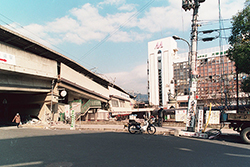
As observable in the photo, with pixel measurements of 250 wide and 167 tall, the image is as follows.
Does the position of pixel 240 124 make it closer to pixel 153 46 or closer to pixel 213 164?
pixel 213 164

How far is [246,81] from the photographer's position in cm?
1705

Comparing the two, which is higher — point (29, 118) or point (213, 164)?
point (213, 164)

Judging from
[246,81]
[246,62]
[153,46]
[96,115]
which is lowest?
[96,115]

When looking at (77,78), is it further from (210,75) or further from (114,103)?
(210,75)

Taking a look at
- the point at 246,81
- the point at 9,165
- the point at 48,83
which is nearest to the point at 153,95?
the point at 48,83

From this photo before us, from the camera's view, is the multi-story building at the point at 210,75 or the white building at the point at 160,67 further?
the white building at the point at 160,67

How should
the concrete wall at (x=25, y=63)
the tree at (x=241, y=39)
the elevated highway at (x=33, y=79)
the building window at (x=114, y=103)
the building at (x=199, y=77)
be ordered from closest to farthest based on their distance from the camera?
the tree at (x=241, y=39)
the concrete wall at (x=25, y=63)
the elevated highway at (x=33, y=79)
the building window at (x=114, y=103)
the building at (x=199, y=77)

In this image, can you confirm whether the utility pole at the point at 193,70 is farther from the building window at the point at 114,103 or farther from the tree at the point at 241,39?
the building window at the point at 114,103

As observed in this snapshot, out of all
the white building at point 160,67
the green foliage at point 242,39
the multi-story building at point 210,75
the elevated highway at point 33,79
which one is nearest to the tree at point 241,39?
the green foliage at point 242,39

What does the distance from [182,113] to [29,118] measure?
22640 millimetres

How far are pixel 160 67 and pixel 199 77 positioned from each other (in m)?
22.0

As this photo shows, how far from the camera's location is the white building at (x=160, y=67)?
76825mm

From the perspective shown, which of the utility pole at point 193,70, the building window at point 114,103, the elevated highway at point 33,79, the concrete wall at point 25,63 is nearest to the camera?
the utility pole at point 193,70

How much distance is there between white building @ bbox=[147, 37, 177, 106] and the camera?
3025 inches
